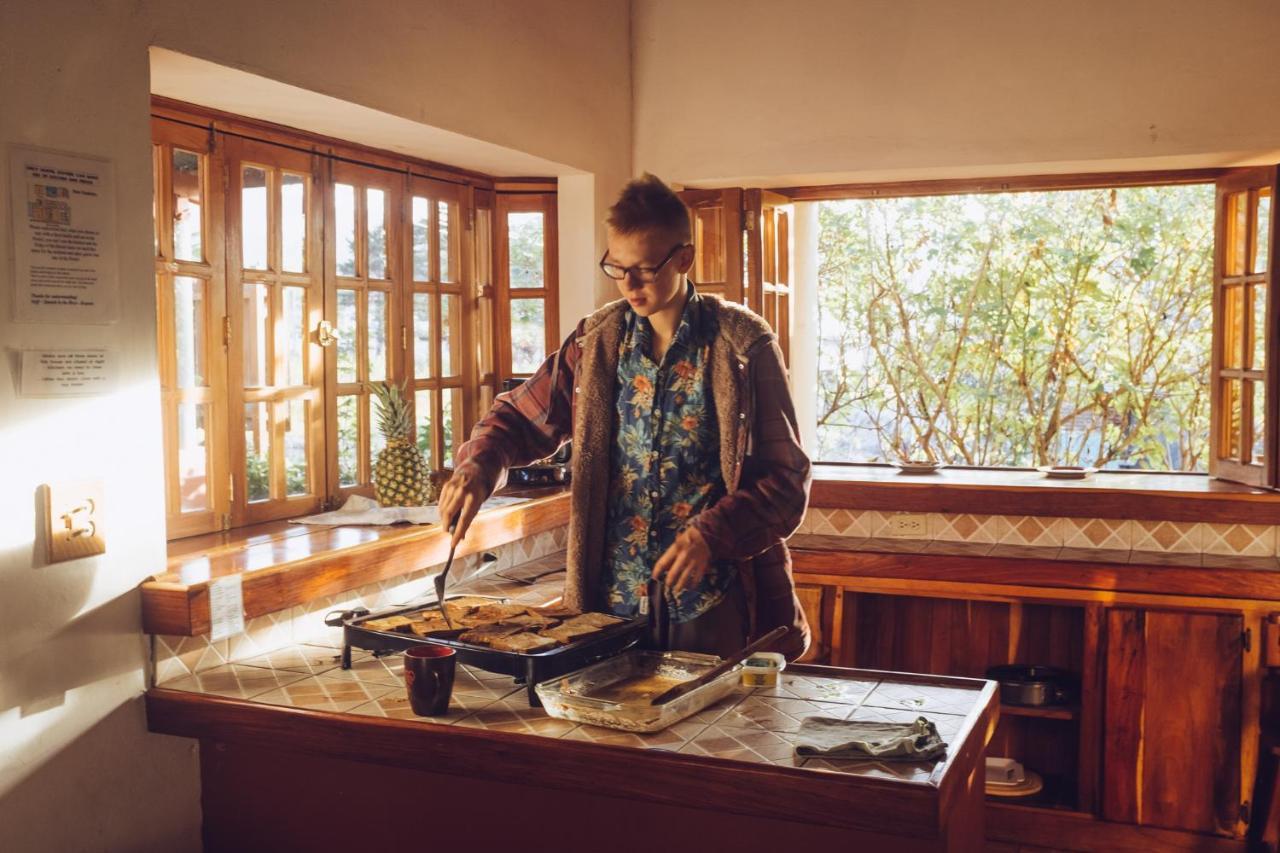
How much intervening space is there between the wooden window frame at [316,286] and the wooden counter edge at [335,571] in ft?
1.51

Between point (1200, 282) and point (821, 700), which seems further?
point (1200, 282)

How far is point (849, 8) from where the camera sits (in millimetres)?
4113

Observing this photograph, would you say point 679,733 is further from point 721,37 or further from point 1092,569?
point 721,37

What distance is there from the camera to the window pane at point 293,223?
3340 millimetres

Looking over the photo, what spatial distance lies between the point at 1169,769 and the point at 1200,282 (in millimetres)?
3660

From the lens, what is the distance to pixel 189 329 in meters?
3.05

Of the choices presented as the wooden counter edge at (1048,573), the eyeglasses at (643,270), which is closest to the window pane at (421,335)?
the wooden counter edge at (1048,573)

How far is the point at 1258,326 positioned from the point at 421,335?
262cm

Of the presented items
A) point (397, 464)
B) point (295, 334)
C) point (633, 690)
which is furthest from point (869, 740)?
point (295, 334)

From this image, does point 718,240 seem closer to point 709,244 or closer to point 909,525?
point 709,244

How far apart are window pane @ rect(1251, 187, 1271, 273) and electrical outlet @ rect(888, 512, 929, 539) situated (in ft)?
4.33

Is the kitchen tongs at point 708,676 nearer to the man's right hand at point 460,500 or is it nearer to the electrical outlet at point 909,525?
the man's right hand at point 460,500

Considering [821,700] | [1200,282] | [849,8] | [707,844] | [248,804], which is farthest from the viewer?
[1200,282]

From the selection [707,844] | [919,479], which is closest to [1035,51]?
[919,479]
